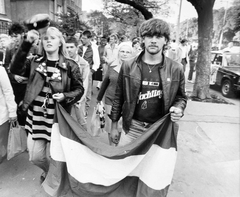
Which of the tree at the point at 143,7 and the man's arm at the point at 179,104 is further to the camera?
the tree at the point at 143,7

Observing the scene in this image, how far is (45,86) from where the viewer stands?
270 centimetres

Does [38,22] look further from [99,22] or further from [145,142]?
[99,22]

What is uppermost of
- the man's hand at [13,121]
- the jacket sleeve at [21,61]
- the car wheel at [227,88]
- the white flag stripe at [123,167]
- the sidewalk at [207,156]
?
the jacket sleeve at [21,61]

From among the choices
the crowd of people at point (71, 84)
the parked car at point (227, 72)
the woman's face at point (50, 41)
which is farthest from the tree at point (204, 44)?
the woman's face at point (50, 41)

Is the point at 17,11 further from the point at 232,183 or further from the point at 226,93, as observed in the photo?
the point at 232,183

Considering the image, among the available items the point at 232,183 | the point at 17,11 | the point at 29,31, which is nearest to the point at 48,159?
the point at 29,31

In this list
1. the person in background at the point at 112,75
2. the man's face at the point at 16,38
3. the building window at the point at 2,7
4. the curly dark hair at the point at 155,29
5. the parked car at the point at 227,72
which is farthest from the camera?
the building window at the point at 2,7

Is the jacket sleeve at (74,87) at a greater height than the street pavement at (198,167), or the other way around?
the jacket sleeve at (74,87)

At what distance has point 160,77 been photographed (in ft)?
8.03

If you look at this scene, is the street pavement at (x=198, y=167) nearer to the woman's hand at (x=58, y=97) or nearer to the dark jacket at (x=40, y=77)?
the dark jacket at (x=40, y=77)

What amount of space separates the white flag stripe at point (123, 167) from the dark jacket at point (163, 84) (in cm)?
47

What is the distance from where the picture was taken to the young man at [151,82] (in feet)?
7.97

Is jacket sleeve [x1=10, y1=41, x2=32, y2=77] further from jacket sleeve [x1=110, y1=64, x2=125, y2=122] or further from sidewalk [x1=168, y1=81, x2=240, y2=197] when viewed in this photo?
sidewalk [x1=168, y1=81, x2=240, y2=197]

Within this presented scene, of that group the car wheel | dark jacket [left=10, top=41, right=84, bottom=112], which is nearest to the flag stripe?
dark jacket [left=10, top=41, right=84, bottom=112]
